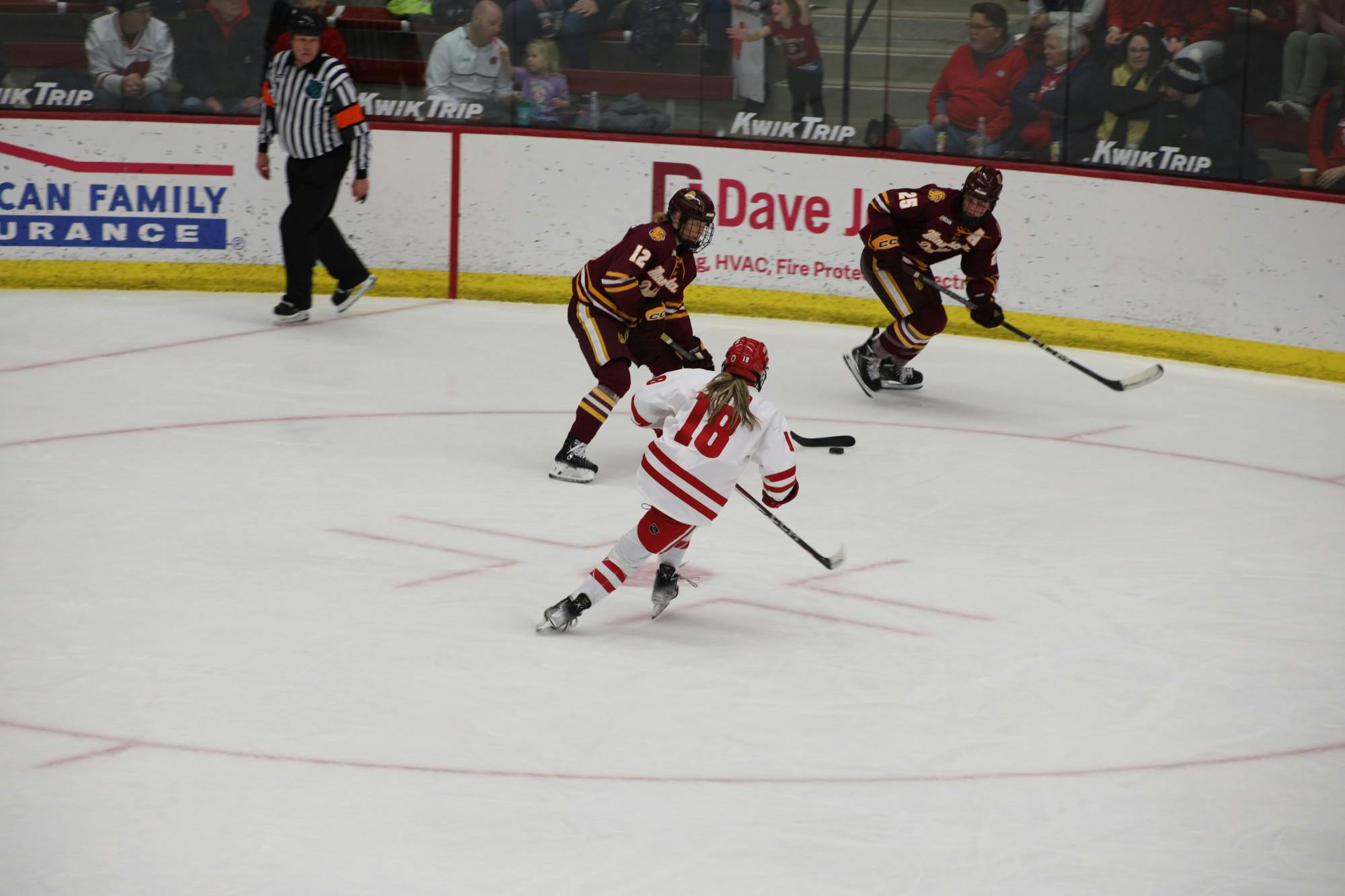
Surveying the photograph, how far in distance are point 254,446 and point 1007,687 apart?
3.34m

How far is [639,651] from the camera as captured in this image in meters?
4.57

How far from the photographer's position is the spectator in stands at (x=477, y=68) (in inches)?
375

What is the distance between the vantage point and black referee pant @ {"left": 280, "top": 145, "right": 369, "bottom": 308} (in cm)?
854

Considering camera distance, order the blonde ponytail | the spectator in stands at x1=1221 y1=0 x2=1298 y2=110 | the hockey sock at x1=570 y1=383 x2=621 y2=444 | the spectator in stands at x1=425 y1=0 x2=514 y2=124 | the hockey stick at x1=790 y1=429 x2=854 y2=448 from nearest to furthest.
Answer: the blonde ponytail → the hockey sock at x1=570 y1=383 x2=621 y2=444 → the hockey stick at x1=790 y1=429 x2=854 y2=448 → the spectator in stands at x1=1221 y1=0 x2=1298 y2=110 → the spectator in stands at x1=425 y1=0 x2=514 y2=124

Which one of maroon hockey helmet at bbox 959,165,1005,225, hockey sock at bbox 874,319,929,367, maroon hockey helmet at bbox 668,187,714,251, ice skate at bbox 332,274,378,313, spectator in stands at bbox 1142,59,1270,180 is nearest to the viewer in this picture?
maroon hockey helmet at bbox 668,187,714,251

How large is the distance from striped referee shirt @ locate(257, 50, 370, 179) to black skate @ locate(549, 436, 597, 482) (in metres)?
2.79

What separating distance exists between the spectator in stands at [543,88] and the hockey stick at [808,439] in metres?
3.42

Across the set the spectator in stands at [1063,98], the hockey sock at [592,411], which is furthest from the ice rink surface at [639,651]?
the spectator in stands at [1063,98]

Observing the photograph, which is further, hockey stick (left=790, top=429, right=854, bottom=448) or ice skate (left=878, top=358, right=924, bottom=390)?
ice skate (left=878, top=358, right=924, bottom=390)

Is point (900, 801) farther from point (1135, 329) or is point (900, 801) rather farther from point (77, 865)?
point (1135, 329)

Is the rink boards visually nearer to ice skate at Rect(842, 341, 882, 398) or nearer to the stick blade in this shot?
the stick blade

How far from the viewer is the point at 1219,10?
8.37m

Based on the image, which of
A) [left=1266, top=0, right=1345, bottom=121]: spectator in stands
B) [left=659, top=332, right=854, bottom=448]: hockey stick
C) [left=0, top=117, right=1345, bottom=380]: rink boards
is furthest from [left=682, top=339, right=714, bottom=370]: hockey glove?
[left=1266, top=0, right=1345, bottom=121]: spectator in stands

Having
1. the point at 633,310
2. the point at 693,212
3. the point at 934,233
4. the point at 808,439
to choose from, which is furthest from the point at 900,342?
the point at 693,212
